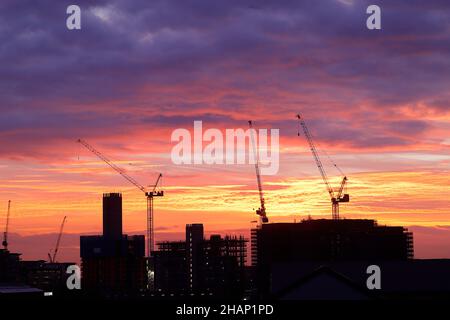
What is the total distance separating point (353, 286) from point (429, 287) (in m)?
83.9

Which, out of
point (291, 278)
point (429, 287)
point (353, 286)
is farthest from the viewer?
point (429, 287)
